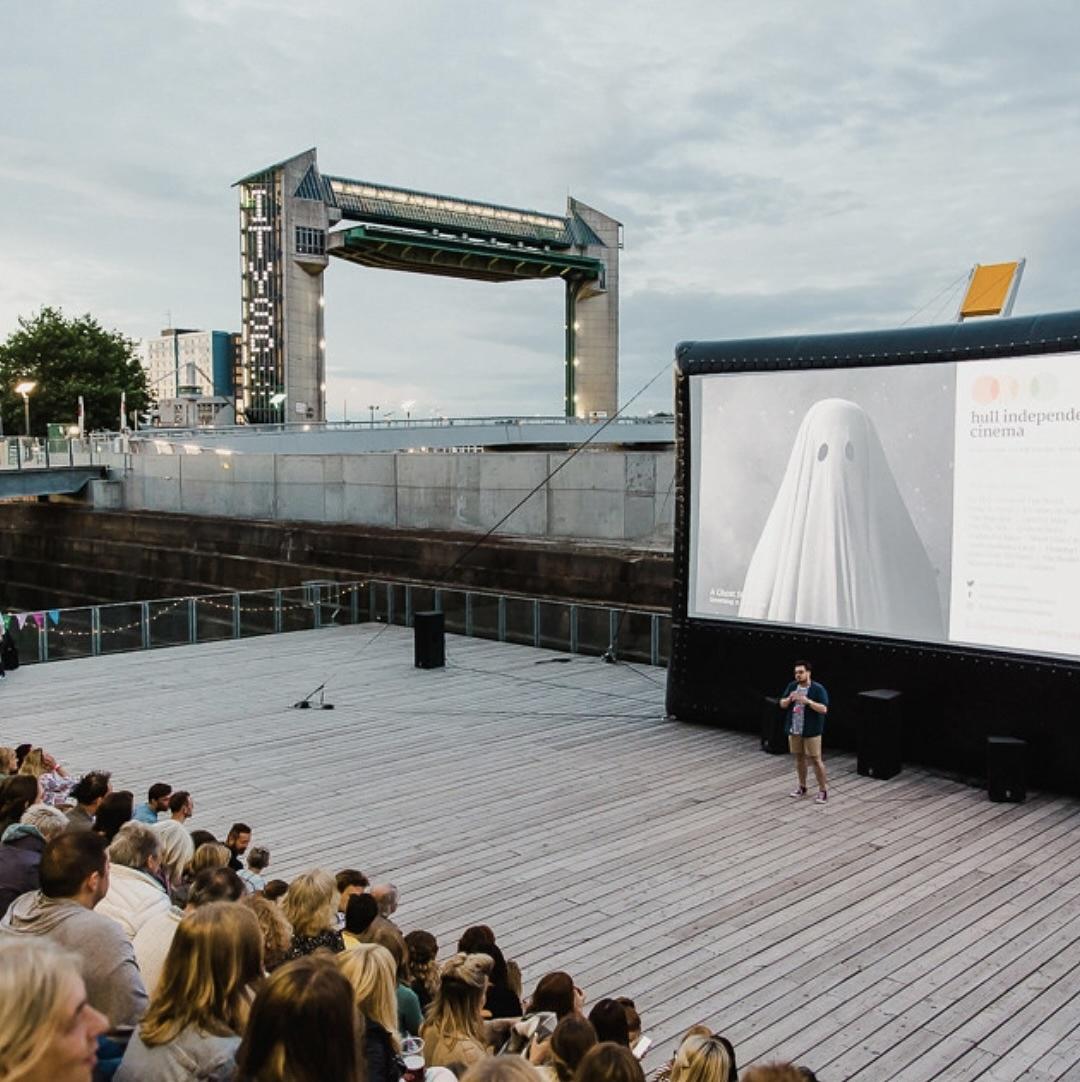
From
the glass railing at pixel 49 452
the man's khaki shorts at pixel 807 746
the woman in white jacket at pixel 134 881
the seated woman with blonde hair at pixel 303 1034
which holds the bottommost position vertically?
the man's khaki shorts at pixel 807 746

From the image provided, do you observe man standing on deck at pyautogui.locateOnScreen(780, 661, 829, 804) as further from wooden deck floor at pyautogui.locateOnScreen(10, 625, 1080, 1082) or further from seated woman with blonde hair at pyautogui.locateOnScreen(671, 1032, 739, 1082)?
seated woman with blonde hair at pyautogui.locateOnScreen(671, 1032, 739, 1082)

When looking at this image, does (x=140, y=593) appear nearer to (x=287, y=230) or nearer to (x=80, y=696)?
(x=80, y=696)

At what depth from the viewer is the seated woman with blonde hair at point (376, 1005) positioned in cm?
401

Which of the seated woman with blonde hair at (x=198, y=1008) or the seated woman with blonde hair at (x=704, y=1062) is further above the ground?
the seated woman with blonde hair at (x=198, y=1008)

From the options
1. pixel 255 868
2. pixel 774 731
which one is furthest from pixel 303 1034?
pixel 774 731

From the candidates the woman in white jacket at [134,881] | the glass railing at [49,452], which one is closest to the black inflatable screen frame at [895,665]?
the woman in white jacket at [134,881]

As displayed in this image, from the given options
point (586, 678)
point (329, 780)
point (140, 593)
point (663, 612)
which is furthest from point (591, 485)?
point (140, 593)

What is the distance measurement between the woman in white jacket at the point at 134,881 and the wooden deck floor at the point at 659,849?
11.5ft

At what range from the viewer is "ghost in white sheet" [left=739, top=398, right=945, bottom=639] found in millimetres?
13383

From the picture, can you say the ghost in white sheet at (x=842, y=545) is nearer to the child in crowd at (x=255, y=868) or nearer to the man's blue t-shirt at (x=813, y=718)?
the man's blue t-shirt at (x=813, y=718)

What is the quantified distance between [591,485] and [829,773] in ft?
41.4

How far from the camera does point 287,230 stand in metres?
71.0

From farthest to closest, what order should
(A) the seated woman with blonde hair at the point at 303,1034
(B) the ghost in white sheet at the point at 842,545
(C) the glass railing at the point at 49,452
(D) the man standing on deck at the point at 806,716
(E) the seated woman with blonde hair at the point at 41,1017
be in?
(C) the glass railing at the point at 49,452 → (B) the ghost in white sheet at the point at 842,545 → (D) the man standing on deck at the point at 806,716 → (A) the seated woman with blonde hair at the point at 303,1034 → (E) the seated woman with blonde hair at the point at 41,1017

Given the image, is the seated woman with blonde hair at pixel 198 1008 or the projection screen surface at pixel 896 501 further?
the projection screen surface at pixel 896 501
